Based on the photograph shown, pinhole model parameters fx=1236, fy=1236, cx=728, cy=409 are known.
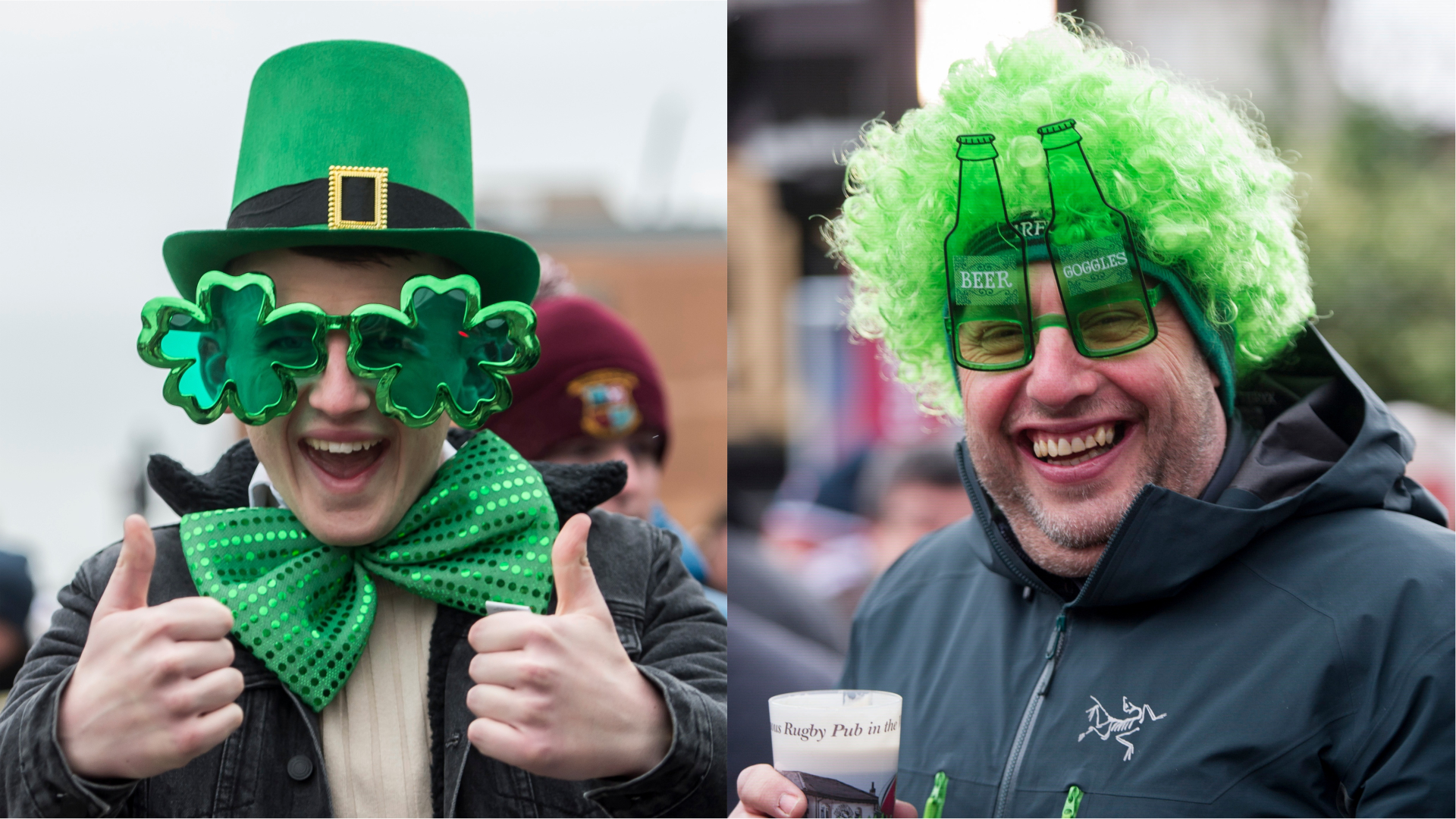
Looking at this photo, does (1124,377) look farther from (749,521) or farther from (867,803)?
(749,521)

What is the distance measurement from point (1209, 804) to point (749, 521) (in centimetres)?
536

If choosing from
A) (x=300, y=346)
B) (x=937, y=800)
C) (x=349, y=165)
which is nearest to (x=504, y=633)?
(x=300, y=346)

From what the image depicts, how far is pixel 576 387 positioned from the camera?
3004mm

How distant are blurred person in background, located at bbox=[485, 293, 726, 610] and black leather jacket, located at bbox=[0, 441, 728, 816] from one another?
1.01 metres

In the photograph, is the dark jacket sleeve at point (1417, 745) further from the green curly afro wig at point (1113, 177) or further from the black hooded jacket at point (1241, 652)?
the green curly afro wig at point (1113, 177)

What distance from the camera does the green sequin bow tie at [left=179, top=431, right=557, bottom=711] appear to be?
1.83m

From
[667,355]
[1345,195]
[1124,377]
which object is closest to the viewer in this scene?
[1124,377]

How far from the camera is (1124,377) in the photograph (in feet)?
6.75

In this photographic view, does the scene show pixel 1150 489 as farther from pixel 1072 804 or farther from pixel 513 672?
pixel 513 672

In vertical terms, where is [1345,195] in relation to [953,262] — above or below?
above

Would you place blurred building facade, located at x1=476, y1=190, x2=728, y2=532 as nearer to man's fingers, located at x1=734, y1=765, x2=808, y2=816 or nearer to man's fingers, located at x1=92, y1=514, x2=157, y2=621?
man's fingers, located at x1=734, y1=765, x2=808, y2=816

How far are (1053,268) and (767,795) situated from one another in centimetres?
97

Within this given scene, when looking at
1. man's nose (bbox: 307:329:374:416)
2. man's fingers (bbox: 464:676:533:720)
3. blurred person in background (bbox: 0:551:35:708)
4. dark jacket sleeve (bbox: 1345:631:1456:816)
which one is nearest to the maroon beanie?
blurred person in background (bbox: 0:551:35:708)

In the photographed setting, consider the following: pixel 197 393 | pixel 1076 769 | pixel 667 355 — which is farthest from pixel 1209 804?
pixel 667 355
